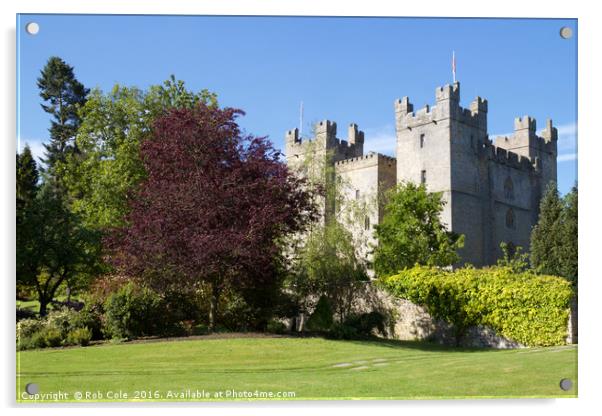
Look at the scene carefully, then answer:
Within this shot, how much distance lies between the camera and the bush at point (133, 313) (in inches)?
637

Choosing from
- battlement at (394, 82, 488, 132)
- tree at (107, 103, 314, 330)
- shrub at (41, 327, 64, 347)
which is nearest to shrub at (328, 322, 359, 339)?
tree at (107, 103, 314, 330)

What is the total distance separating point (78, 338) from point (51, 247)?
4523mm

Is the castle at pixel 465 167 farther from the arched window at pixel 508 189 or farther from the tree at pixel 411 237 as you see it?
the tree at pixel 411 237

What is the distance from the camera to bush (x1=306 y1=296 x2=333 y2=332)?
66.4ft

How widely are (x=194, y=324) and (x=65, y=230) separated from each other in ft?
16.3

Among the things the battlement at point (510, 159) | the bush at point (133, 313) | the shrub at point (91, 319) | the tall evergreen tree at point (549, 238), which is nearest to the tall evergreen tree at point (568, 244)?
the tall evergreen tree at point (549, 238)

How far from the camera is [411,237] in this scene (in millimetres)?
28688

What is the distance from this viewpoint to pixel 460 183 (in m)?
37.8

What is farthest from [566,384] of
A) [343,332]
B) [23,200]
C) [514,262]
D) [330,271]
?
[514,262]

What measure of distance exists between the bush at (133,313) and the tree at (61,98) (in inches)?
178

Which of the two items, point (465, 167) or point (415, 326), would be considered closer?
point (415, 326)

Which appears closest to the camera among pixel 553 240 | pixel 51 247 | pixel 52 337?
pixel 52 337

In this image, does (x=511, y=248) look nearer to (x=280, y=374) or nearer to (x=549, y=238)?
(x=549, y=238)
